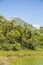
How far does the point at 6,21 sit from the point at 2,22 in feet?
9.15

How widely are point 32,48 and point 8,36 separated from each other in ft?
17.3

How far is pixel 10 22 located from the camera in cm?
4619

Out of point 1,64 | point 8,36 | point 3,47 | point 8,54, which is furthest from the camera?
point 8,36

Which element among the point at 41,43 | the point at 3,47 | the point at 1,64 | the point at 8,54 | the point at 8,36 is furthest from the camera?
the point at 41,43

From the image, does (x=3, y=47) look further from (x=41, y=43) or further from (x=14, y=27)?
(x=41, y=43)

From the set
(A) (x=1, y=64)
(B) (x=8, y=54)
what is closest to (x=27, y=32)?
(B) (x=8, y=54)

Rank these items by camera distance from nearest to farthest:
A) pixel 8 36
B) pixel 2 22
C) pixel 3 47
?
pixel 3 47
pixel 8 36
pixel 2 22

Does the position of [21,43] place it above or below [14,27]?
below

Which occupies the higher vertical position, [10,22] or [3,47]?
[10,22]

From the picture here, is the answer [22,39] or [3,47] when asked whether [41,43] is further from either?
[3,47]

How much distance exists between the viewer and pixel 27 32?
48.6 meters

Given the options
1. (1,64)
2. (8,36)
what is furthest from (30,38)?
(1,64)

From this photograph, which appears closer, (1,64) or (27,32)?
(1,64)

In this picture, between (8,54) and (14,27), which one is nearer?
(8,54)
